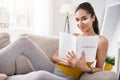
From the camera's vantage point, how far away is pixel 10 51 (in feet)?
4.65

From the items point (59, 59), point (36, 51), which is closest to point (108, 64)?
point (59, 59)

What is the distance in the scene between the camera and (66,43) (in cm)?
139

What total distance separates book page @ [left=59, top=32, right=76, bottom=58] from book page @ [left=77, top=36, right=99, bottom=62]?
0.14 ft

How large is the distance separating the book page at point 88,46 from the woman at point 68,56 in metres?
0.03

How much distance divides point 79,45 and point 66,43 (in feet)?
0.40

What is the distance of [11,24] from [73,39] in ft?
7.85

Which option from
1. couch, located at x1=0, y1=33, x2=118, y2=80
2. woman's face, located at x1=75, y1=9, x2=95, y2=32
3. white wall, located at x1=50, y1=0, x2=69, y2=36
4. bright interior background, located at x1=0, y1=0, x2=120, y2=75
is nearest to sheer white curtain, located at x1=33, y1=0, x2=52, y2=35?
bright interior background, located at x1=0, y1=0, x2=120, y2=75

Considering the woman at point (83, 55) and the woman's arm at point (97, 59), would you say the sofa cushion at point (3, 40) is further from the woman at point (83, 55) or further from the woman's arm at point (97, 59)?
the woman's arm at point (97, 59)

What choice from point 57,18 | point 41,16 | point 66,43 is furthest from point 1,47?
point 57,18

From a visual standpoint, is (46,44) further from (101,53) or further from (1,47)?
(101,53)

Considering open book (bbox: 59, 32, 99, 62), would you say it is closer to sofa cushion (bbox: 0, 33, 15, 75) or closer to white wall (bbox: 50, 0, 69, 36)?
sofa cushion (bbox: 0, 33, 15, 75)

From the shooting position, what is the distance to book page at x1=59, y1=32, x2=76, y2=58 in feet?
4.39

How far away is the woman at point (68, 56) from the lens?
139 cm

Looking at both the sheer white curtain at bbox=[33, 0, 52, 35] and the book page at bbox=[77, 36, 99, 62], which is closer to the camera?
the book page at bbox=[77, 36, 99, 62]
